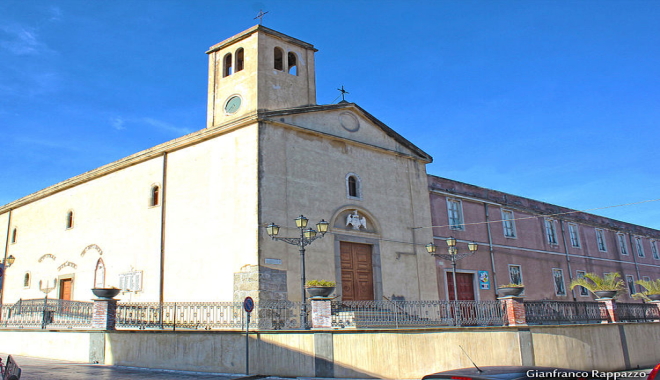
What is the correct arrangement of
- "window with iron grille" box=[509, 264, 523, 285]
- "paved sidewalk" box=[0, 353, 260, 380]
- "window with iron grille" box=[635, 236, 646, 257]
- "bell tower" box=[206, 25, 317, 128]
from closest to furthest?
"paved sidewalk" box=[0, 353, 260, 380] < "bell tower" box=[206, 25, 317, 128] < "window with iron grille" box=[509, 264, 523, 285] < "window with iron grille" box=[635, 236, 646, 257]

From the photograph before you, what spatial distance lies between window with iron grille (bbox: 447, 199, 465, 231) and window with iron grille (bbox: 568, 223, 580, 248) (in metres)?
10.1

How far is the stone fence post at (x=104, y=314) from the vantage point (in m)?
15.8

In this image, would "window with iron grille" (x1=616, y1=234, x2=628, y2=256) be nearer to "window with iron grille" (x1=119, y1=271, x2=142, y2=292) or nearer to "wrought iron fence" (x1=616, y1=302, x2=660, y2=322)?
"wrought iron fence" (x1=616, y1=302, x2=660, y2=322)

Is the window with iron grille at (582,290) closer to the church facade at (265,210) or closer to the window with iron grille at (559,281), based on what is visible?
→ the window with iron grille at (559,281)

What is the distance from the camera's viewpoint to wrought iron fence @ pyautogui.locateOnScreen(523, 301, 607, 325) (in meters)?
15.7

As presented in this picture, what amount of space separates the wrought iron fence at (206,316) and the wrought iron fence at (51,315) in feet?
4.90

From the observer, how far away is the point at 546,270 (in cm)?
3011

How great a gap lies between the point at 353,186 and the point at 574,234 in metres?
17.9

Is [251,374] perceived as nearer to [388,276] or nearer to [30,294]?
[388,276]

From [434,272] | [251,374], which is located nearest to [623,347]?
[434,272]

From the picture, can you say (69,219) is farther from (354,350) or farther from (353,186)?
(354,350)

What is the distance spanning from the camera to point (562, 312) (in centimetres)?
1644

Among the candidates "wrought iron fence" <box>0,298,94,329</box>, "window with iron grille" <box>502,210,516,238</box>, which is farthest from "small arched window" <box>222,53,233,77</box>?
"window with iron grille" <box>502,210,516,238</box>

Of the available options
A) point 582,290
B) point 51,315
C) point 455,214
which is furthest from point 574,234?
point 51,315
